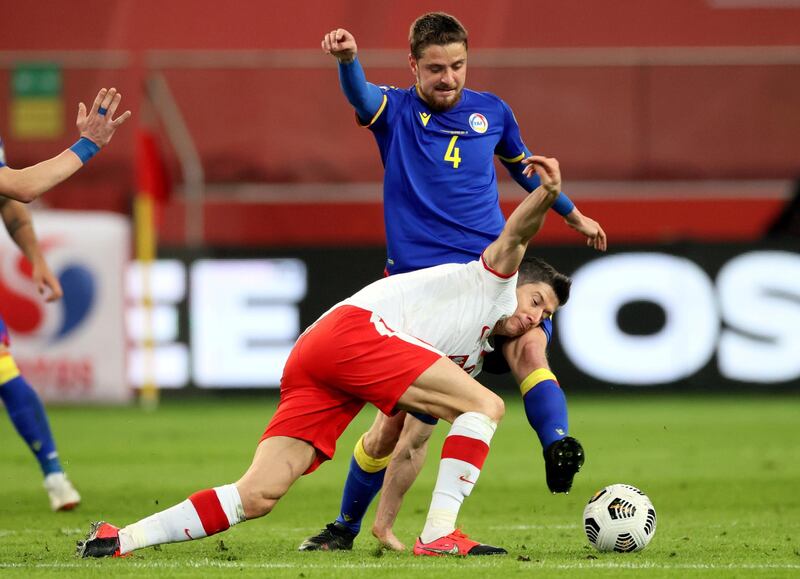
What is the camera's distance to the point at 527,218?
5.45 meters

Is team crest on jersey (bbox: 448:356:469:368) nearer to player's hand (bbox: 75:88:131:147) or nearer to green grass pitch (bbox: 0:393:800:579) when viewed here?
green grass pitch (bbox: 0:393:800:579)

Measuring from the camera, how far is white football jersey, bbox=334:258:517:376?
568cm

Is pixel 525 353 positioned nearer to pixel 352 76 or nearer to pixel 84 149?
pixel 352 76

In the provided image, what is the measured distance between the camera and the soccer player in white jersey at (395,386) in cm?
541

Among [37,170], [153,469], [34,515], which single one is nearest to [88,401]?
[153,469]

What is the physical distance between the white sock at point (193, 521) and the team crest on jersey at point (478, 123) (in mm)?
1992

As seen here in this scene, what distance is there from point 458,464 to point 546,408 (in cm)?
59

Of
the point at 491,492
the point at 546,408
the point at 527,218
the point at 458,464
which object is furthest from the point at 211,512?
the point at 491,492

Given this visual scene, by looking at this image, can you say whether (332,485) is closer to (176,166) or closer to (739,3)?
(176,166)

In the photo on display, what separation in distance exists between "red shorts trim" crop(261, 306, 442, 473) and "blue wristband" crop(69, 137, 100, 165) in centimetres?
112

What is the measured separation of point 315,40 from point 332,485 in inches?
370

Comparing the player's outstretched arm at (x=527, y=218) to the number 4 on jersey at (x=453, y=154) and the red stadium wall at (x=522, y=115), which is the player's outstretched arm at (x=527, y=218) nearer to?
the number 4 on jersey at (x=453, y=154)

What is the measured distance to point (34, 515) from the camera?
7477mm

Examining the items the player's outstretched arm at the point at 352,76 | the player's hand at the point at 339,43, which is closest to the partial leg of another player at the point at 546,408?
the player's outstretched arm at the point at 352,76
